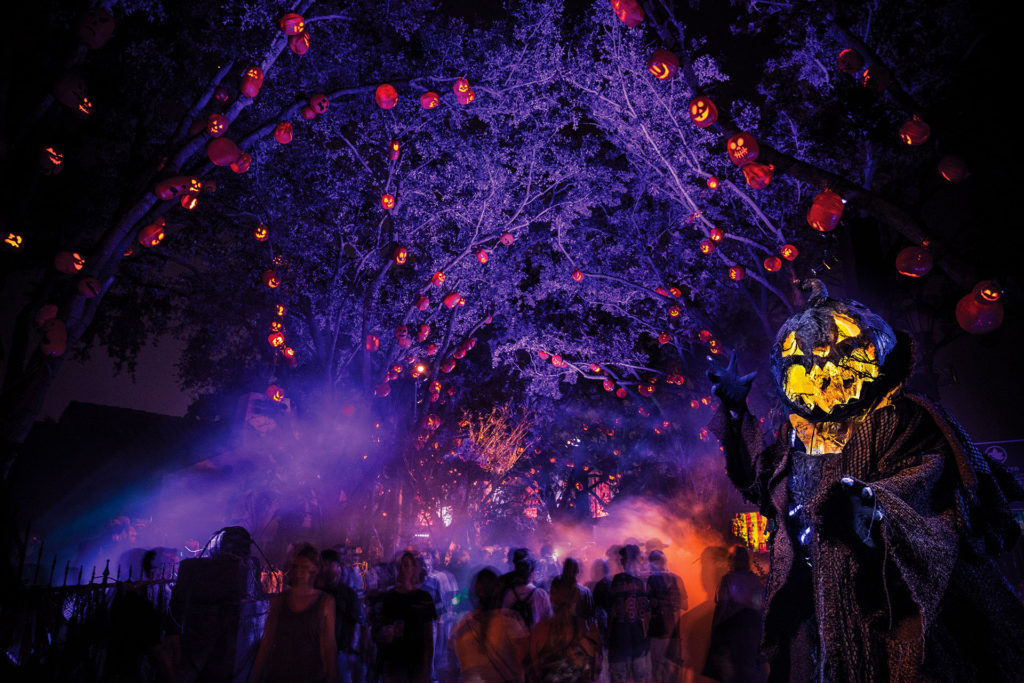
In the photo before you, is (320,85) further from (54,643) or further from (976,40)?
(976,40)

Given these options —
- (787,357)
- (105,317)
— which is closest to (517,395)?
(105,317)

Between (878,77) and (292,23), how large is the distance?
757 cm

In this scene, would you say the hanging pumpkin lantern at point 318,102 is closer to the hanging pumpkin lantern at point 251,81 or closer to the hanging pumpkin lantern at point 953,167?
the hanging pumpkin lantern at point 251,81

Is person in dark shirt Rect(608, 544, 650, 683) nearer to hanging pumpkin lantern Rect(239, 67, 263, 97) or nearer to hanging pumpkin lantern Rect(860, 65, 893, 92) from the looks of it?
hanging pumpkin lantern Rect(860, 65, 893, 92)

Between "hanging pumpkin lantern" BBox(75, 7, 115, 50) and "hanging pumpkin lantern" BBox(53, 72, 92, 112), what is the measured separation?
0.45 meters

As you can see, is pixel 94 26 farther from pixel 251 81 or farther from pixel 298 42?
pixel 298 42

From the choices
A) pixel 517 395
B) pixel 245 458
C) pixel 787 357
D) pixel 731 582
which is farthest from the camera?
pixel 517 395

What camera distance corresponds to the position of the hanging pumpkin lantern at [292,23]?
811cm

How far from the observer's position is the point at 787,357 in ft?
9.46

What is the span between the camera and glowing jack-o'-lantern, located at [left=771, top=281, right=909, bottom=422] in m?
2.64

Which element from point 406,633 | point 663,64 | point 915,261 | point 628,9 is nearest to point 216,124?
point 628,9

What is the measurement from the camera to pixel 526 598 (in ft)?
19.0

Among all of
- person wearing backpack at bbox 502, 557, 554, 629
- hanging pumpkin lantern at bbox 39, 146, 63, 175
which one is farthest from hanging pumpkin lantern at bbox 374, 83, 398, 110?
person wearing backpack at bbox 502, 557, 554, 629

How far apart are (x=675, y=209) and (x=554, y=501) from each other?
113 feet
